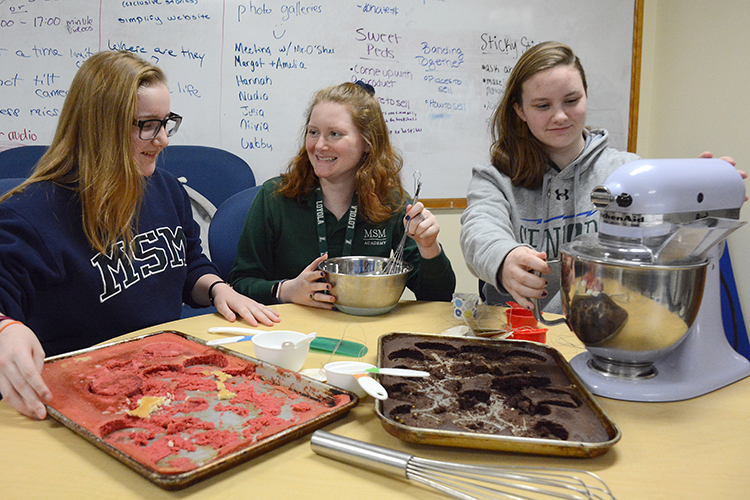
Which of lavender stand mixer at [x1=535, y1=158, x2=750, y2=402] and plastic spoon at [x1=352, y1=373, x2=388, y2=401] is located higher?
lavender stand mixer at [x1=535, y1=158, x2=750, y2=402]

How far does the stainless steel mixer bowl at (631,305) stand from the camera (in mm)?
835

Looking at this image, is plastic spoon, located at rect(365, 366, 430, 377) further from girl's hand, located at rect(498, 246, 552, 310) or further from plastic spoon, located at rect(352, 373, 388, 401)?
girl's hand, located at rect(498, 246, 552, 310)

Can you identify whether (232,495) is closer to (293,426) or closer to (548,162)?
(293,426)

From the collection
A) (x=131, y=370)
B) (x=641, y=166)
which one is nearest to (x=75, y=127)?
(x=131, y=370)

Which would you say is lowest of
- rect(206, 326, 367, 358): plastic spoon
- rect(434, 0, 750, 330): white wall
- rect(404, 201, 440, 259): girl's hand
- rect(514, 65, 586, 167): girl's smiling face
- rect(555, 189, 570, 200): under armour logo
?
rect(206, 326, 367, 358): plastic spoon

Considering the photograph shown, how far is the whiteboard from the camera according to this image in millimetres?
2627

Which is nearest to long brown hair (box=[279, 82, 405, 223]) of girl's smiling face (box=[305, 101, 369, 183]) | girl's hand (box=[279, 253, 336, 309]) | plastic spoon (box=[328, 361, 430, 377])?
girl's smiling face (box=[305, 101, 369, 183])

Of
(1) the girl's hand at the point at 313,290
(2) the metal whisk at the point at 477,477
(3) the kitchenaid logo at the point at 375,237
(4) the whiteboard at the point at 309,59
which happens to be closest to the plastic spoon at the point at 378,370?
(2) the metal whisk at the point at 477,477

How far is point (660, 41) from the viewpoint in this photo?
324 cm

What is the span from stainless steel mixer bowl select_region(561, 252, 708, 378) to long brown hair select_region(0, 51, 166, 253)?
1.08 m

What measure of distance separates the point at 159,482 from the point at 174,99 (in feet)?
8.20

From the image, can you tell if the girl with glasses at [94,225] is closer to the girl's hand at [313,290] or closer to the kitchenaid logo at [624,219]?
the girl's hand at [313,290]

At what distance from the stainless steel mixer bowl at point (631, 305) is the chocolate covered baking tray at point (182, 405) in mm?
420

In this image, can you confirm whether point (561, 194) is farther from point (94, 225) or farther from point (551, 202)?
point (94, 225)
